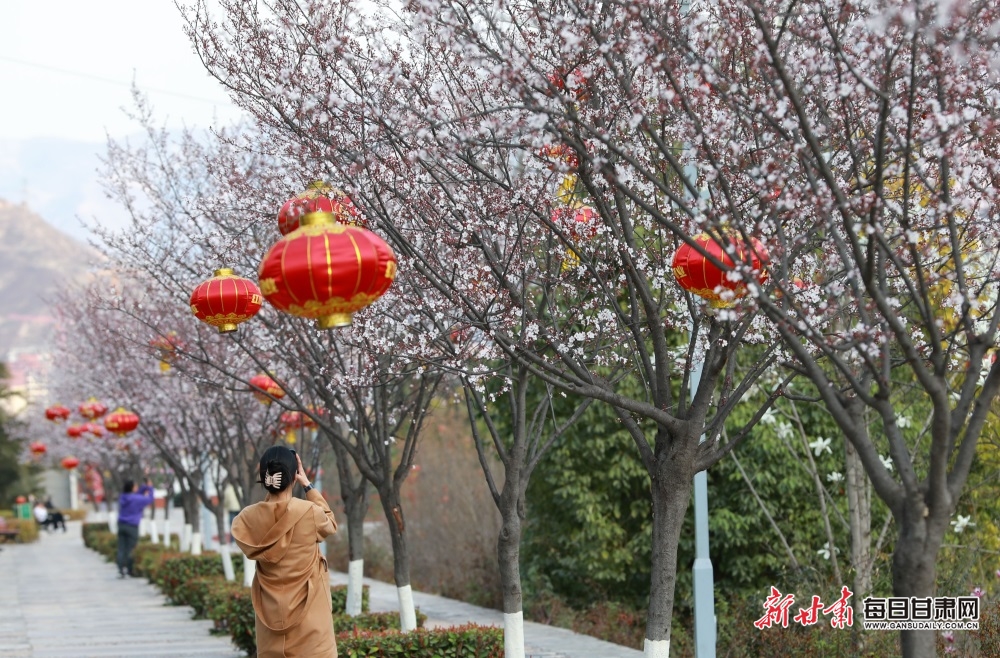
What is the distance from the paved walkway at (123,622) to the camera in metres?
12.2

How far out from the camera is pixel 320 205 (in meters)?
6.58

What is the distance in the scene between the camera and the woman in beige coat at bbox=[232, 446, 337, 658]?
680 cm

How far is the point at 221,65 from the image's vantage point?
7.21 meters

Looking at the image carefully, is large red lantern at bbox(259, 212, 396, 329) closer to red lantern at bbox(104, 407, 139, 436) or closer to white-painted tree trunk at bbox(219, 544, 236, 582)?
white-painted tree trunk at bbox(219, 544, 236, 582)

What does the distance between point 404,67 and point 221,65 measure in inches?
58.1

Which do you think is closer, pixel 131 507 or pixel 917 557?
pixel 917 557

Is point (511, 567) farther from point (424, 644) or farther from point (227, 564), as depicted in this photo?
point (227, 564)

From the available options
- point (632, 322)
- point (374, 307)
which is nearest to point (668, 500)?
point (632, 322)

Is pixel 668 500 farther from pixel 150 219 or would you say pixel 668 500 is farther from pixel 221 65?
pixel 150 219

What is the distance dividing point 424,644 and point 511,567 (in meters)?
1.21

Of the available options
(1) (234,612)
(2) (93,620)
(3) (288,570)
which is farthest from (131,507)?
(3) (288,570)

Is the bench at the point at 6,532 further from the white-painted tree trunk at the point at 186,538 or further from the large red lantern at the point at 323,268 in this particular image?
the large red lantern at the point at 323,268

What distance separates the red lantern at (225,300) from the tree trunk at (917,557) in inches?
197

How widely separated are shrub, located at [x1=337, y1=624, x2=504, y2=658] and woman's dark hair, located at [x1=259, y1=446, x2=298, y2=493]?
2127 millimetres
